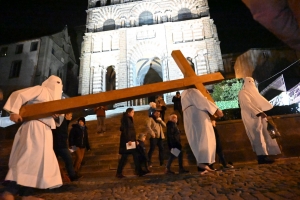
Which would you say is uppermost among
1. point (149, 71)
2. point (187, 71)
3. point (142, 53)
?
point (142, 53)

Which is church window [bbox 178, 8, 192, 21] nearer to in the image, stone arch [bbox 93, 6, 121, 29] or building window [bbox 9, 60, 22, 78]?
stone arch [bbox 93, 6, 121, 29]

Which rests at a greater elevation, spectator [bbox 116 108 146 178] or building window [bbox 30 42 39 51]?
building window [bbox 30 42 39 51]

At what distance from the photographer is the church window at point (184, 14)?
23234mm

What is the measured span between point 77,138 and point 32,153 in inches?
131

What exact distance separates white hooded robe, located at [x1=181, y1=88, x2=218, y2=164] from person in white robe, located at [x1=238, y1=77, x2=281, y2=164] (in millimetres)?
1710

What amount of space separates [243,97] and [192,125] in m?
2.17

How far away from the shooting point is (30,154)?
9.87 feet

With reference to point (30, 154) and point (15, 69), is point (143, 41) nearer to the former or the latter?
point (15, 69)

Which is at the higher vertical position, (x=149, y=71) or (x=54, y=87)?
(x=149, y=71)

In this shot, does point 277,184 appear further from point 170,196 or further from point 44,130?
point 44,130

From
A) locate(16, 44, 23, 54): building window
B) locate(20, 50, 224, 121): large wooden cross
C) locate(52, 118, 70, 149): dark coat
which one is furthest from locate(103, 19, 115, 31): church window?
locate(20, 50, 224, 121): large wooden cross

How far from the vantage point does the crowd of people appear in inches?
116

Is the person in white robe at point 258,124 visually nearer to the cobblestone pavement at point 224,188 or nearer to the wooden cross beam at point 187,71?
the cobblestone pavement at point 224,188

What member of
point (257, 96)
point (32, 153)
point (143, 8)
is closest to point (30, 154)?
point (32, 153)
